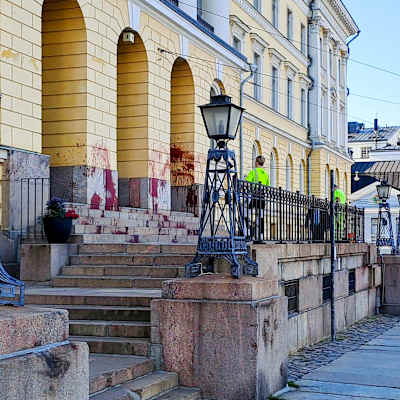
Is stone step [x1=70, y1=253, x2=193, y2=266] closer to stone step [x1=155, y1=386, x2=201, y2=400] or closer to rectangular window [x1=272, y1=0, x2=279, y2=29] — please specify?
stone step [x1=155, y1=386, x2=201, y2=400]

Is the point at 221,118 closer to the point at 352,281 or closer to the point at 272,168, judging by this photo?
the point at 352,281

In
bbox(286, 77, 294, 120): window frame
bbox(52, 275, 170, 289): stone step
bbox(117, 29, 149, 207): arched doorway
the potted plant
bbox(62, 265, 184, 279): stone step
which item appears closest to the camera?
bbox(52, 275, 170, 289): stone step

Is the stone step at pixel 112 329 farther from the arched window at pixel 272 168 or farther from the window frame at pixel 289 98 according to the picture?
the window frame at pixel 289 98

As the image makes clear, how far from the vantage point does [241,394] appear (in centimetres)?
720

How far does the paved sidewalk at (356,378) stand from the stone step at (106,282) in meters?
2.14

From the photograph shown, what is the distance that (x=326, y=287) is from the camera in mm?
13570

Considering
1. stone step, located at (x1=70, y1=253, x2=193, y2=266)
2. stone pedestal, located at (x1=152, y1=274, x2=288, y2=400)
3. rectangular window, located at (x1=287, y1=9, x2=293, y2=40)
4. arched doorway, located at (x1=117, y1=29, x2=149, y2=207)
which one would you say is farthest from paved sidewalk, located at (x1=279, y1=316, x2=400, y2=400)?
rectangular window, located at (x1=287, y1=9, x2=293, y2=40)

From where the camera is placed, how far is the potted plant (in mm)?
10656

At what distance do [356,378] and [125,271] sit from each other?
3182 millimetres

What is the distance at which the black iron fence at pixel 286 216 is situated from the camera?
33.2 ft

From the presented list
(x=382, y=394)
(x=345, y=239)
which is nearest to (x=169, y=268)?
(x=382, y=394)

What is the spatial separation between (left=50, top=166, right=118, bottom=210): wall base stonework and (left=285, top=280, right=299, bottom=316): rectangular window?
4.53 m

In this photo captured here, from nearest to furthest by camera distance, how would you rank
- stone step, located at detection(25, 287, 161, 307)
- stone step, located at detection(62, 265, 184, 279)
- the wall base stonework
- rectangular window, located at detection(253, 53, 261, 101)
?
stone step, located at detection(25, 287, 161, 307) < stone step, located at detection(62, 265, 184, 279) < the wall base stonework < rectangular window, located at detection(253, 53, 261, 101)

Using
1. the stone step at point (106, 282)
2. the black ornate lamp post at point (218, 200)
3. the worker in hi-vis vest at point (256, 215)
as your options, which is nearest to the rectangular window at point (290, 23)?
the worker in hi-vis vest at point (256, 215)
